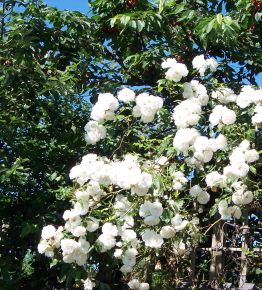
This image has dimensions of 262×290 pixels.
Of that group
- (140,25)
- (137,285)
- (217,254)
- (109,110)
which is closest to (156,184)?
(109,110)

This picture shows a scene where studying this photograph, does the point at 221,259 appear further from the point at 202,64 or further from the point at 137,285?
the point at 202,64

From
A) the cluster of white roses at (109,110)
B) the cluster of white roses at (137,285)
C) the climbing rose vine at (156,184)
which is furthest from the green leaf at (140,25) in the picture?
the cluster of white roses at (137,285)

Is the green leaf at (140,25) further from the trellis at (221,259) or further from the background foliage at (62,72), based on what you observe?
the trellis at (221,259)

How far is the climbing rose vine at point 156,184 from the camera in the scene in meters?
2.59

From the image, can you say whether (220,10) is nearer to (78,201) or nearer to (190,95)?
(190,95)

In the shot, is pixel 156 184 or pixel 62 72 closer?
pixel 156 184

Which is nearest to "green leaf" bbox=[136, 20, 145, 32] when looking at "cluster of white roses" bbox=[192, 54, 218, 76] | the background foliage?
the background foliage

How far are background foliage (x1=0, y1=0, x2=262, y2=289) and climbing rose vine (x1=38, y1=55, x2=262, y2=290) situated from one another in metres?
0.43

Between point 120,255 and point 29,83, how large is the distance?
1.30 m

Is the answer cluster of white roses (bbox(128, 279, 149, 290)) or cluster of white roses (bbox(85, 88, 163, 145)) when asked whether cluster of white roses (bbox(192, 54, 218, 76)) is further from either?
cluster of white roses (bbox(128, 279, 149, 290))

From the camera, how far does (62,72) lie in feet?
12.0

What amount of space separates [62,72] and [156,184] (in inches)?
55.7

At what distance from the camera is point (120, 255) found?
8.85 feet

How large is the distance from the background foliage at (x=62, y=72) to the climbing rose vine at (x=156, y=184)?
433 millimetres
